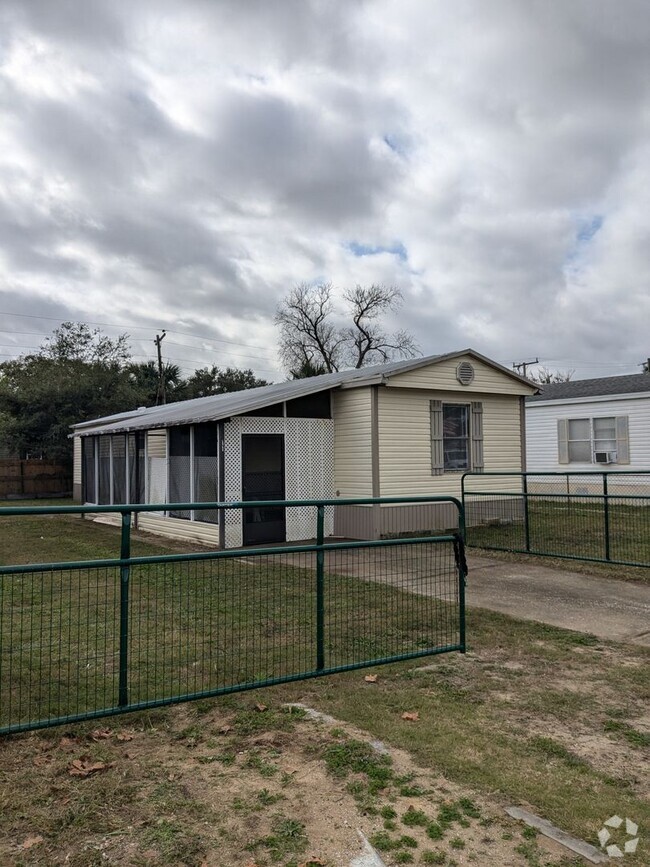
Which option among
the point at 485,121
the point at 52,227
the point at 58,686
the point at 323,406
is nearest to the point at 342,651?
the point at 58,686

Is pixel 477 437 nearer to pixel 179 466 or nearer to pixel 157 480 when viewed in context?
pixel 179 466

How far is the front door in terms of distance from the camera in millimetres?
11258

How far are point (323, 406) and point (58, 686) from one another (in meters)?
9.16

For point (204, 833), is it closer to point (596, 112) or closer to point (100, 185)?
point (596, 112)

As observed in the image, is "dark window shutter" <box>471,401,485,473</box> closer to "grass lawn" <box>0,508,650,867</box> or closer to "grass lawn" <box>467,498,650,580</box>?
"grass lawn" <box>467,498,650,580</box>

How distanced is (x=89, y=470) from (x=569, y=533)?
14.5 meters

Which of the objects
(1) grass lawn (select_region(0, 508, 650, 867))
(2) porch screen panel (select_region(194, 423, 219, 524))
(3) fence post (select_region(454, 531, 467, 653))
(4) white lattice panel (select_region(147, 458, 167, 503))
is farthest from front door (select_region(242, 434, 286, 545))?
(1) grass lawn (select_region(0, 508, 650, 867))

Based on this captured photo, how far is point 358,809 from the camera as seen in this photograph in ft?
8.23

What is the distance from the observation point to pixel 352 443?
12109mm

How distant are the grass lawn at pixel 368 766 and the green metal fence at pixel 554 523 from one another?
4.79 m

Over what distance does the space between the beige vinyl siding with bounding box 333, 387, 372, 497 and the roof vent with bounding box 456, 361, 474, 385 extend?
8.00ft

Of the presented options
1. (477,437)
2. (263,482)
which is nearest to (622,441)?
(477,437)

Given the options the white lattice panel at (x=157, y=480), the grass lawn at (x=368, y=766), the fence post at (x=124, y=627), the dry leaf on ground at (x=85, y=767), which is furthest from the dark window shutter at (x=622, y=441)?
the dry leaf on ground at (x=85, y=767)

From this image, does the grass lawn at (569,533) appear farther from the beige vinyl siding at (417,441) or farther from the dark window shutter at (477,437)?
the beige vinyl siding at (417,441)
